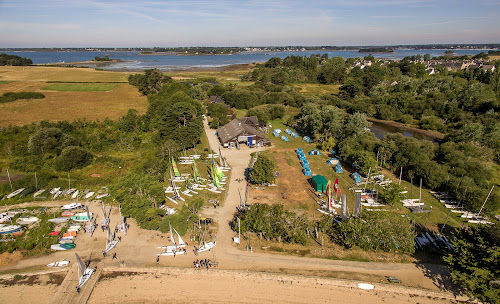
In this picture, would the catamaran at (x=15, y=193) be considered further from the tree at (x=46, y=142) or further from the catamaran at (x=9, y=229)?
the tree at (x=46, y=142)

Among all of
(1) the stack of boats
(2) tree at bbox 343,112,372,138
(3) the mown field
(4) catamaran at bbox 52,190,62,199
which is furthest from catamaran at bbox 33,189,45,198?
(2) tree at bbox 343,112,372,138

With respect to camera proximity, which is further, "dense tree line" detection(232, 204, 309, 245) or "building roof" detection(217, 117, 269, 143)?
"building roof" detection(217, 117, 269, 143)

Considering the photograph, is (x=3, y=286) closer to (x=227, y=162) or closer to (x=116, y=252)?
(x=116, y=252)

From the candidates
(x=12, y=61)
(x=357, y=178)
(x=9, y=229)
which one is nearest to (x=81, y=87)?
(x=9, y=229)

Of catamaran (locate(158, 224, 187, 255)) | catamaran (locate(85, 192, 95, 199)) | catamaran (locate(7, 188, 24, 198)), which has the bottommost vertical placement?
catamaran (locate(158, 224, 187, 255))

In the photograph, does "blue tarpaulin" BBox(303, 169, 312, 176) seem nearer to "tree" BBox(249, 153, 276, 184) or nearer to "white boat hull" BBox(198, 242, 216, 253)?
"tree" BBox(249, 153, 276, 184)

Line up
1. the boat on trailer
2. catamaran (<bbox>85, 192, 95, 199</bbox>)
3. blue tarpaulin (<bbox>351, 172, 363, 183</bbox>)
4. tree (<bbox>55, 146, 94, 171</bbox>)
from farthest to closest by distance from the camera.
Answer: tree (<bbox>55, 146, 94, 171</bbox>) < blue tarpaulin (<bbox>351, 172, 363, 183</bbox>) < catamaran (<bbox>85, 192, 95, 199</bbox>) < the boat on trailer

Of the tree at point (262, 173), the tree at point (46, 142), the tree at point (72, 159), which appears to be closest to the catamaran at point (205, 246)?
the tree at point (262, 173)

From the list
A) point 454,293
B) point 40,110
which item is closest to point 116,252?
point 454,293
